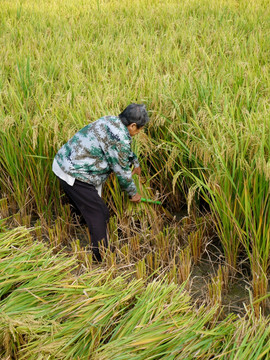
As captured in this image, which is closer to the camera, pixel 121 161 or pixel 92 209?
pixel 121 161

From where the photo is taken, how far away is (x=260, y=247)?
6.26ft

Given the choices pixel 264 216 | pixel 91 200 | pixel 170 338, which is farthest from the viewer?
pixel 91 200

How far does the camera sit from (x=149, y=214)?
2299 millimetres

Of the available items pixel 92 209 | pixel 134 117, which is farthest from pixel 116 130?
pixel 92 209

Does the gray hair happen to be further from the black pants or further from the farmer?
the black pants

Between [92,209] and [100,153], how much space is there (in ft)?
0.96

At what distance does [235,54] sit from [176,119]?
55.3 inches

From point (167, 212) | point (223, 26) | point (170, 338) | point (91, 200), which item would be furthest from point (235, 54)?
point (170, 338)

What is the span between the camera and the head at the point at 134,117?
2.10 meters

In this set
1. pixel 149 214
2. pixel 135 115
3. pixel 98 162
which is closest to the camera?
pixel 135 115

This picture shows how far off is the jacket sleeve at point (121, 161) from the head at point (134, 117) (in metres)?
0.09

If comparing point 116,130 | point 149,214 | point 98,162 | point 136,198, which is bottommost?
point 149,214

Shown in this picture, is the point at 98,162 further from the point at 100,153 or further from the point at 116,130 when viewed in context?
the point at 116,130

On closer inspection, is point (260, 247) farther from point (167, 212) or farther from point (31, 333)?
point (31, 333)
